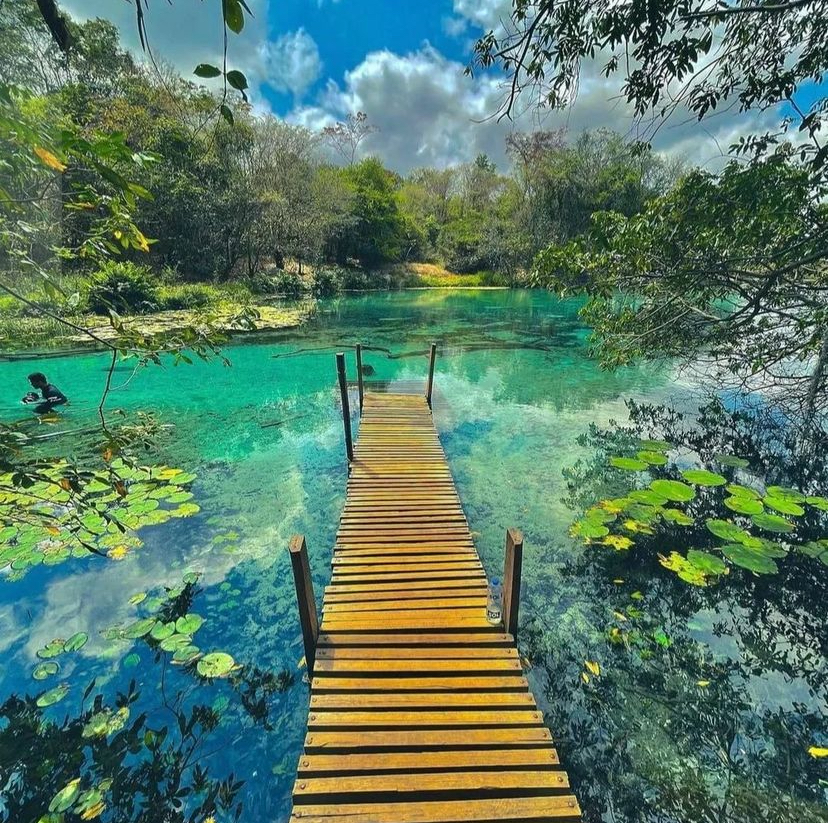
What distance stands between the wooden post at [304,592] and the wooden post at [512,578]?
184 cm

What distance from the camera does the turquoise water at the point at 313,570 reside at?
3906 mm

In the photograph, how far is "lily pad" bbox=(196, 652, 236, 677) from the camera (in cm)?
471

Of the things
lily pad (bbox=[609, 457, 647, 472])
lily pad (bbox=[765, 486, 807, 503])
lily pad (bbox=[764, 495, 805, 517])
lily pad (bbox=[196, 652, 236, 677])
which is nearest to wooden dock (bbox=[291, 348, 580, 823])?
lily pad (bbox=[196, 652, 236, 677])

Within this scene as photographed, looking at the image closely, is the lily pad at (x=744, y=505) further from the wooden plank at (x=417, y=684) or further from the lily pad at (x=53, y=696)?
the lily pad at (x=53, y=696)

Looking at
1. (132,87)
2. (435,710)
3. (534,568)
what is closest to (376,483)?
(534,568)

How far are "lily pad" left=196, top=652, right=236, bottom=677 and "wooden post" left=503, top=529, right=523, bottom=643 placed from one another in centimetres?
310

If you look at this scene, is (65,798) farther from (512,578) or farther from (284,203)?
(284,203)

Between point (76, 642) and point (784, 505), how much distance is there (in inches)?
402

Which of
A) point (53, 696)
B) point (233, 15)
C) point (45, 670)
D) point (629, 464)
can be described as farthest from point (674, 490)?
point (45, 670)

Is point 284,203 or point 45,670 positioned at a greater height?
point 284,203

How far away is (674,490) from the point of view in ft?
24.9

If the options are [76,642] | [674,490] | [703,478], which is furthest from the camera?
[703,478]

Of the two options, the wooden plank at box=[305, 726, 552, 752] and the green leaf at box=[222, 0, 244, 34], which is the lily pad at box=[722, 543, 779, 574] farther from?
the green leaf at box=[222, 0, 244, 34]

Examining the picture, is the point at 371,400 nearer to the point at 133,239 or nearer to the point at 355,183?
the point at 133,239
